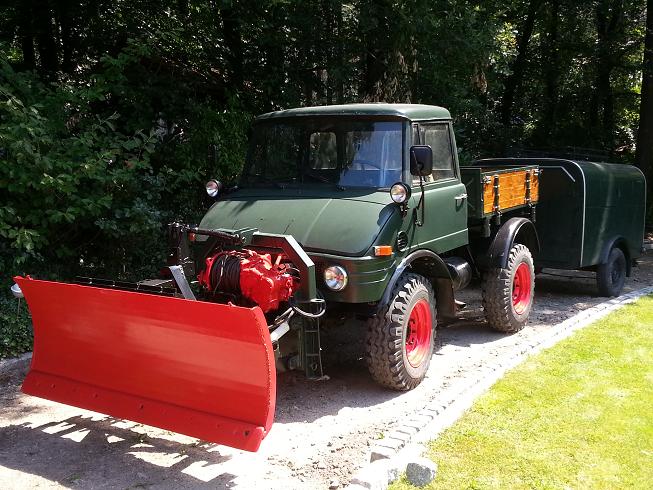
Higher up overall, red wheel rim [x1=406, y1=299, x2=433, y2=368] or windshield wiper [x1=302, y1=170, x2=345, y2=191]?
windshield wiper [x1=302, y1=170, x2=345, y2=191]

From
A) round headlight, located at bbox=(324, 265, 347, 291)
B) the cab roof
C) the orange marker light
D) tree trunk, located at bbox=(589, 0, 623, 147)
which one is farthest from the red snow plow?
tree trunk, located at bbox=(589, 0, 623, 147)

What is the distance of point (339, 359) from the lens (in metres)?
6.44

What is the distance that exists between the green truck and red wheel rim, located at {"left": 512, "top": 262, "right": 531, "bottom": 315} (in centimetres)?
3

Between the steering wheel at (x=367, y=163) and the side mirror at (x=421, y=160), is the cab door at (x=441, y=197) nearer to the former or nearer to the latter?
the side mirror at (x=421, y=160)

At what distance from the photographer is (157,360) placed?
4.34 m

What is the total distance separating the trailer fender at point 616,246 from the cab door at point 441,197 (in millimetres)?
→ 3169

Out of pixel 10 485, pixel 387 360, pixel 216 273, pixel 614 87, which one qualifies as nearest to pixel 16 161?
pixel 216 273

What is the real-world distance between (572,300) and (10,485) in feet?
23.6

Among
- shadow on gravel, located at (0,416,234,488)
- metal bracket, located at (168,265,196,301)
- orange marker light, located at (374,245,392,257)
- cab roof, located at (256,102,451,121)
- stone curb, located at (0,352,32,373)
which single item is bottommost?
shadow on gravel, located at (0,416,234,488)

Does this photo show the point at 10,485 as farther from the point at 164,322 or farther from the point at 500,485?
the point at 500,485

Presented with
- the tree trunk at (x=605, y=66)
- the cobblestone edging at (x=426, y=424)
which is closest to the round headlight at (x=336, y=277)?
the cobblestone edging at (x=426, y=424)

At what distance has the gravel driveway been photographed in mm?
4180

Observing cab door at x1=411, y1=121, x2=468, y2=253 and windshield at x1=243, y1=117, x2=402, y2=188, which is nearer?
windshield at x1=243, y1=117, x2=402, y2=188

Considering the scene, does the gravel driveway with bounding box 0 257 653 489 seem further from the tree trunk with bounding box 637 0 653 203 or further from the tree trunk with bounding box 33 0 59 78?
the tree trunk with bounding box 637 0 653 203
